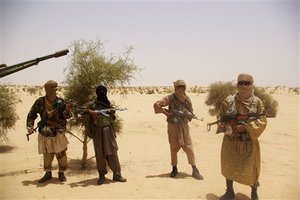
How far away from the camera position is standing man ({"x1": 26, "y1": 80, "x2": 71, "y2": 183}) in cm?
754

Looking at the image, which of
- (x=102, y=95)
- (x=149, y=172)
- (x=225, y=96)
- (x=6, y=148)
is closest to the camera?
(x=102, y=95)

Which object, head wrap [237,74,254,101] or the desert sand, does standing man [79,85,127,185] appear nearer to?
the desert sand

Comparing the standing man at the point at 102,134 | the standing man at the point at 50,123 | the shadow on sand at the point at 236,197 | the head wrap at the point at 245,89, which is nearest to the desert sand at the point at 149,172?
A: the shadow on sand at the point at 236,197

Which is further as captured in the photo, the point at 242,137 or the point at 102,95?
the point at 102,95

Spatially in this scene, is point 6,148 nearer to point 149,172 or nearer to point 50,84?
point 50,84

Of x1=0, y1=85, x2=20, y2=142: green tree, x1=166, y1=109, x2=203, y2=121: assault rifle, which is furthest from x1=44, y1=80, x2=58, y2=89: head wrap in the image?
x1=0, y1=85, x2=20, y2=142: green tree

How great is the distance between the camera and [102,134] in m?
7.53

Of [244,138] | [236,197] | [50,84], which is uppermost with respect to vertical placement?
[50,84]

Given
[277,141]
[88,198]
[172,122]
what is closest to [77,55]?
[172,122]

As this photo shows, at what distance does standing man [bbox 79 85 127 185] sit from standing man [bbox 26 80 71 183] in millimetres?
522

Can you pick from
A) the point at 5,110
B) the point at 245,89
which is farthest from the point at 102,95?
the point at 5,110

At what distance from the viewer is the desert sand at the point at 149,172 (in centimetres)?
707

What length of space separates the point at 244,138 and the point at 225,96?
1658 cm

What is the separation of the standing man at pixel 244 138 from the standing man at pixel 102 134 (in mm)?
2514
